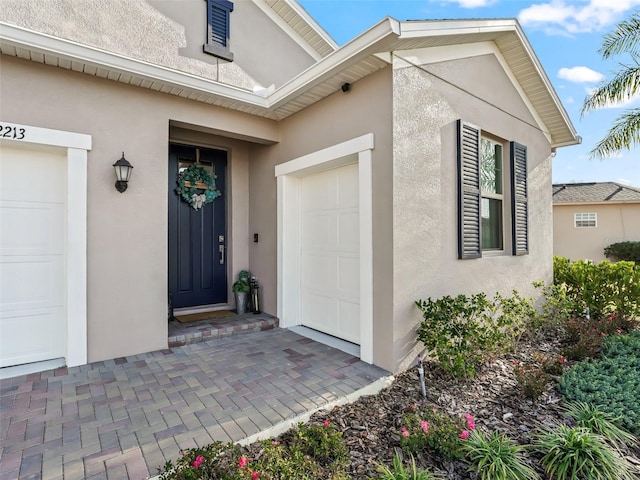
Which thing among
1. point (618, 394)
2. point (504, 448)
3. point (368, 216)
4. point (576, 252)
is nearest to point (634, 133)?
point (618, 394)

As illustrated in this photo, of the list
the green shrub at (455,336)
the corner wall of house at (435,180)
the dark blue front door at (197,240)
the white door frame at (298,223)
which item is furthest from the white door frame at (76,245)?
the green shrub at (455,336)

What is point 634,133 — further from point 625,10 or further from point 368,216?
point 368,216

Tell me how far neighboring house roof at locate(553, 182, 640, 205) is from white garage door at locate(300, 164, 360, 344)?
46.6 ft

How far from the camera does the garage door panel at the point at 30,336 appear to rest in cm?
356

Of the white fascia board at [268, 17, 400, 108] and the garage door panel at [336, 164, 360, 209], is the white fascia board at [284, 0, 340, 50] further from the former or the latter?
the garage door panel at [336, 164, 360, 209]

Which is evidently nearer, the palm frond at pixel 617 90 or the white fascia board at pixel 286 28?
the white fascia board at pixel 286 28

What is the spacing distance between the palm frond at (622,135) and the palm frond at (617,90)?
370mm

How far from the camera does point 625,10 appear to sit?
621cm

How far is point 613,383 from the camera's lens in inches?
128

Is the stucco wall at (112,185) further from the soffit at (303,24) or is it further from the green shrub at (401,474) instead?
the green shrub at (401,474)

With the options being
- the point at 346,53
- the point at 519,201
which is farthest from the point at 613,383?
the point at 346,53

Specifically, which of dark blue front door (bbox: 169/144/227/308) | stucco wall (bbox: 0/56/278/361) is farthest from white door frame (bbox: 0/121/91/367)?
dark blue front door (bbox: 169/144/227/308)

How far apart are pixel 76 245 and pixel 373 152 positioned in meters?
3.39

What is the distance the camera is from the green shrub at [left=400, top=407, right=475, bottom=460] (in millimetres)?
2281
